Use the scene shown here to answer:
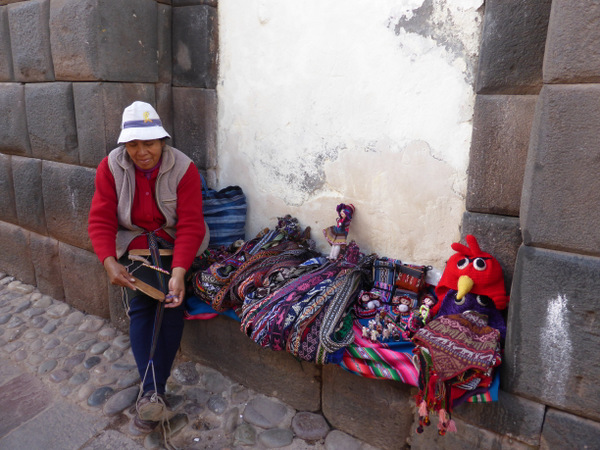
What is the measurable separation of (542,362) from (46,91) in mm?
3392

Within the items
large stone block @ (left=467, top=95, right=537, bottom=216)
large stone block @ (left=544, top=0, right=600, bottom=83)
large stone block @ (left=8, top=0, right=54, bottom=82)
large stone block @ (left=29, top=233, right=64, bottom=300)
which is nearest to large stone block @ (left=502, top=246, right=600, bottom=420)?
large stone block @ (left=467, top=95, right=537, bottom=216)

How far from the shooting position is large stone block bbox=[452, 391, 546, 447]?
76.5 inches

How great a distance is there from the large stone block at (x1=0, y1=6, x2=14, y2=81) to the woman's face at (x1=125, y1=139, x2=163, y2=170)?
68.9 inches

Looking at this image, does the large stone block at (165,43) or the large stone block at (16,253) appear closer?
the large stone block at (165,43)

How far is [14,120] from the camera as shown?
12.0 feet

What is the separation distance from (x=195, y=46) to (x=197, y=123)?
508mm

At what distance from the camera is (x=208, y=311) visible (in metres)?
2.82

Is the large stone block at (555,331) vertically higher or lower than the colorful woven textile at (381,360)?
higher

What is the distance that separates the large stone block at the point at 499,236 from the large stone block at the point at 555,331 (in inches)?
14.0

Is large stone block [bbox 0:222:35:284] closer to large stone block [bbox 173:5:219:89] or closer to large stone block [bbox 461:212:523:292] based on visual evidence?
large stone block [bbox 173:5:219:89]

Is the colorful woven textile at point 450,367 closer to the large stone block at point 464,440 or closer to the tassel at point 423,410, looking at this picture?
the tassel at point 423,410

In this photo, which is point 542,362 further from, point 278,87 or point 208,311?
point 278,87

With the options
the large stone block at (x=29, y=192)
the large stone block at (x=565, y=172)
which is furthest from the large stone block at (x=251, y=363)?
the large stone block at (x=29, y=192)

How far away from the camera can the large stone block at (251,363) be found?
260 centimetres
